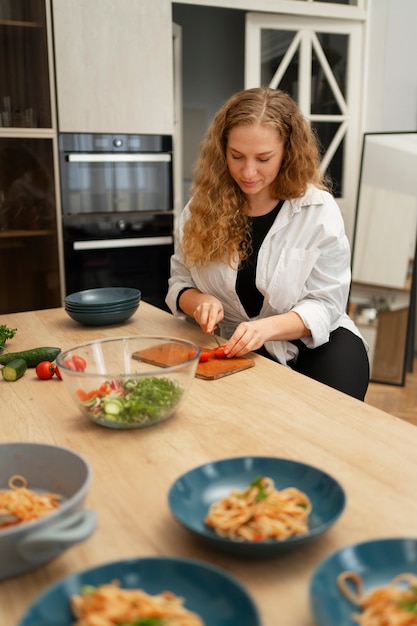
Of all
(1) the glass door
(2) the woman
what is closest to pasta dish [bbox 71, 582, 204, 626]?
(2) the woman

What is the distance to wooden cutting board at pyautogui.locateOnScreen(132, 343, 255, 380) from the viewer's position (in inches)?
57.5

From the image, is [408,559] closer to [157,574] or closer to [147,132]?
[157,574]

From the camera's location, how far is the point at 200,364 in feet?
5.43

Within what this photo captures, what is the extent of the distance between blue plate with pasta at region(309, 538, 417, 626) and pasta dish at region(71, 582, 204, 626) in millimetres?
140

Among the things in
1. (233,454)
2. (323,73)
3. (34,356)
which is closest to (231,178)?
(34,356)

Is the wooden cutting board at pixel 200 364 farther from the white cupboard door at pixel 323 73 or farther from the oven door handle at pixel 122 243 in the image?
the white cupboard door at pixel 323 73

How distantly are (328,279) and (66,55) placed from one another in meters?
2.09

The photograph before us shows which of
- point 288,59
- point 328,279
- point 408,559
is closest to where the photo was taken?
point 408,559

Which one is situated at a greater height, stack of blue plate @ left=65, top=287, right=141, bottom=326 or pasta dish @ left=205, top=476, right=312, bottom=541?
pasta dish @ left=205, top=476, right=312, bottom=541

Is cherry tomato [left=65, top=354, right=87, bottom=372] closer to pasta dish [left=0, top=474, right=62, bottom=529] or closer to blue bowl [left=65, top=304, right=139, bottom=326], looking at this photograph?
pasta dish [left=0, top=474, right=62, bottom=529]

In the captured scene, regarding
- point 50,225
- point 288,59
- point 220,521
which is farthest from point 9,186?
point 220,521

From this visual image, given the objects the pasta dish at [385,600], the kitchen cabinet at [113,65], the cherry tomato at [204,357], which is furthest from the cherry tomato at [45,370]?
the kitchen cabinet at [113,65]

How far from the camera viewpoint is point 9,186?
3424 mm

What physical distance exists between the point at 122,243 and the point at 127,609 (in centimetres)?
313
